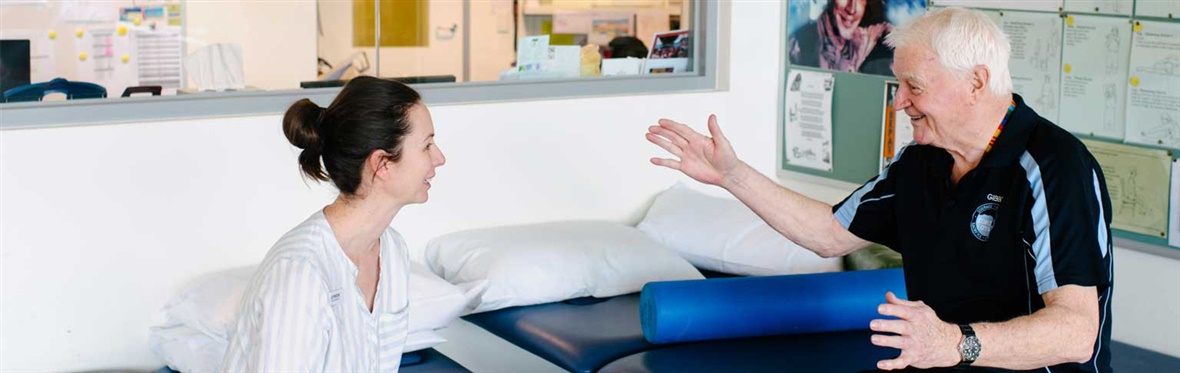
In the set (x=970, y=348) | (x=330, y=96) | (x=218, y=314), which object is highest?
(x=330, y=96)

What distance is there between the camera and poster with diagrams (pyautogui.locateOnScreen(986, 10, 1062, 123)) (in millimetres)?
3822

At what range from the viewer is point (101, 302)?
3678mm

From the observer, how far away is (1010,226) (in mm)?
2562

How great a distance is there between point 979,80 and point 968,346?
0.56 metres

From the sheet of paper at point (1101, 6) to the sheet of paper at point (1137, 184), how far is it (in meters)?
0.36

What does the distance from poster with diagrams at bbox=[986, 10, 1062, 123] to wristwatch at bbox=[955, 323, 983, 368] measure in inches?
68.4

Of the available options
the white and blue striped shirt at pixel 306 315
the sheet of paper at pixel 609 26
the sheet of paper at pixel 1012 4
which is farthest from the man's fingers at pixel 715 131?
the sheet of paper at pixel 609 26

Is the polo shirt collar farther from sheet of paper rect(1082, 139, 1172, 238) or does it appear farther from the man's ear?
sheet of paper rect(1082, 139, 1172, 238)

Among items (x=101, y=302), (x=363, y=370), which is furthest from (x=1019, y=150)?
(x=101, y=302)

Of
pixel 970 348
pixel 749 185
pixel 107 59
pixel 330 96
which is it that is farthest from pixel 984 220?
pixel 107 59

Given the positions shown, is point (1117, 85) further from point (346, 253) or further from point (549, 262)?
point (346, 253)

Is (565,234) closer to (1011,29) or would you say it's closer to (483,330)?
(483,330)

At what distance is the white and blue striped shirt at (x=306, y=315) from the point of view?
2.31 meters

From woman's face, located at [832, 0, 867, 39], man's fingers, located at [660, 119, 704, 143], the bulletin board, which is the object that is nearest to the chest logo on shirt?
man's fingers, located at [660, 119, 704, 143]
